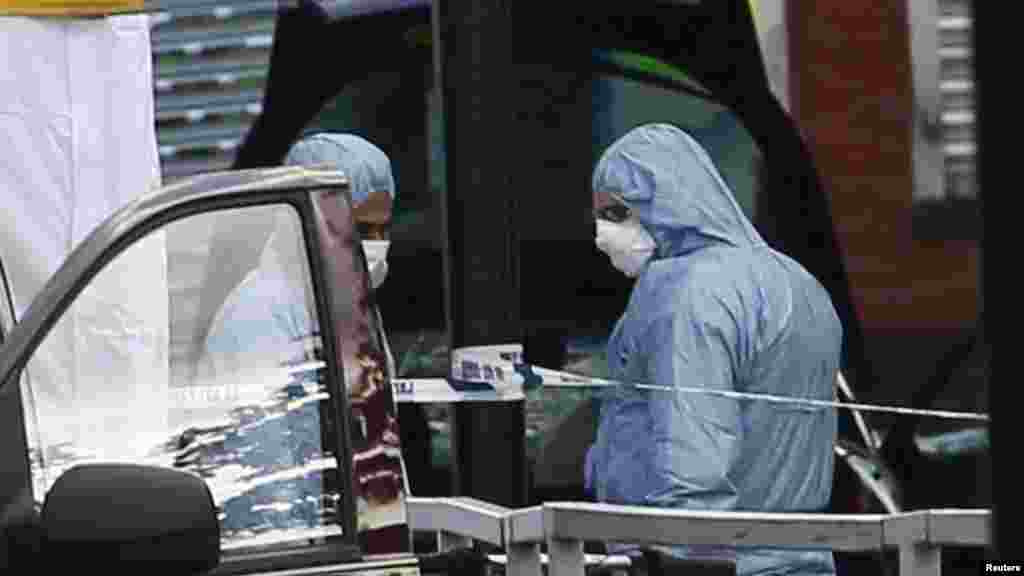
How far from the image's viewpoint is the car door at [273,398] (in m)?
4.16

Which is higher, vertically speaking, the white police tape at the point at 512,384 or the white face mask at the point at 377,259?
the white face mask at the point at 377,259

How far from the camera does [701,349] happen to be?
18.7 ft

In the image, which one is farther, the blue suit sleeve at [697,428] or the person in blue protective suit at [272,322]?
the blue suit sleeve at [697,428]

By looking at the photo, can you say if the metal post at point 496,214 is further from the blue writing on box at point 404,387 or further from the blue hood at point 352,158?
the blue hood at point 352,158

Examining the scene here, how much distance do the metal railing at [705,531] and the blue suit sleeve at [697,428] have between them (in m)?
1.05

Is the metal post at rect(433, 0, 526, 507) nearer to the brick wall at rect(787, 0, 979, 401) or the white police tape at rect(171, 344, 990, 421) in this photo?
the white police tape at rect(171, 344, 990, 421)

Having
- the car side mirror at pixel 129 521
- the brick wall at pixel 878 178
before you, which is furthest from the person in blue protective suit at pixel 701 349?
the car side mirror at pixel 129 521

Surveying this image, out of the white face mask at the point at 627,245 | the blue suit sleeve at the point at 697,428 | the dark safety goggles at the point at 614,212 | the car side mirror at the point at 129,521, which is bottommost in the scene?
the blue suit sleeve at the point at 697,428

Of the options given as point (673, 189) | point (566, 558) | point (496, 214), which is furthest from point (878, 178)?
point (566, 558)

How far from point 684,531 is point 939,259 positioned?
4.94 feet

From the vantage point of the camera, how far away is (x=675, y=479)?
18.4ft

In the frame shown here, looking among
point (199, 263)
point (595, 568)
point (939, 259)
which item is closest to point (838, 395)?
point (939, 259)

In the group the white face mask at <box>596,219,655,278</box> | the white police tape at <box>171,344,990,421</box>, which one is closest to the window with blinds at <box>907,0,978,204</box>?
the white police tape at <box>171,344,990,421</box>

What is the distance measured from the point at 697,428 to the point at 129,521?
2037 mm
